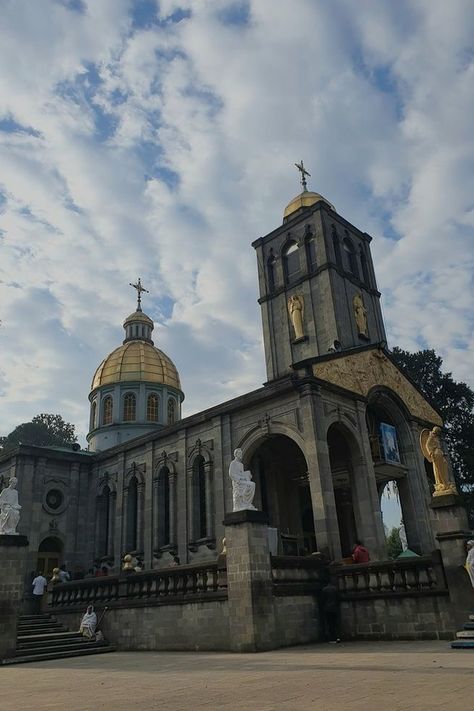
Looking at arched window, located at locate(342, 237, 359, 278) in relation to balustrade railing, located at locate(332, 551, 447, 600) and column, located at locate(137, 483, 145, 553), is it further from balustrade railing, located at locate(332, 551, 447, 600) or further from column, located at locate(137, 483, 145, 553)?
balustrade railing, located at locate(332, 551, 447, 600)

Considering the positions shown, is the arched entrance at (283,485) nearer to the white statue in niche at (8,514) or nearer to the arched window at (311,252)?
the arched window at (311,252)

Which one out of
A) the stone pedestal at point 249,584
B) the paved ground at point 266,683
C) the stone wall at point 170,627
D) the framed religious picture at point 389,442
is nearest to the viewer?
the paved ground at point 266,683

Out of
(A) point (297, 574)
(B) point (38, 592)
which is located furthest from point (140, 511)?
(A) point (297, 574)

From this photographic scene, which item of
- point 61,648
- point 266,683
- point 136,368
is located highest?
point 136,368

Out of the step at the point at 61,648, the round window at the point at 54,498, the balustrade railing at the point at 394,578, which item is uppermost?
the round window at the point at 54,498

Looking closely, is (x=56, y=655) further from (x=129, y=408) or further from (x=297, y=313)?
(x=129, y=408)

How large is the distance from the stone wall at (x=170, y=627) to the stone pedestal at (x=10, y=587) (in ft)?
11.0

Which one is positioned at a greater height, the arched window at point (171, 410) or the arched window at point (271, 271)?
the arched window at point (271, 271)

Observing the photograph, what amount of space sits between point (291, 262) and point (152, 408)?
1450 centimetres

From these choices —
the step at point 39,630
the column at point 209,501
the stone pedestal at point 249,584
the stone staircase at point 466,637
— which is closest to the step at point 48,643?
the step at point 39,630

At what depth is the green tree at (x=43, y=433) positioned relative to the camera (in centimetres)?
6009

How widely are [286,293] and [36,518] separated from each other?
18105 mm

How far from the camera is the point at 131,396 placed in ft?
131

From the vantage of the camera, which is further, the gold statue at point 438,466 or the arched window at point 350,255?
the arched window at point 350,255
